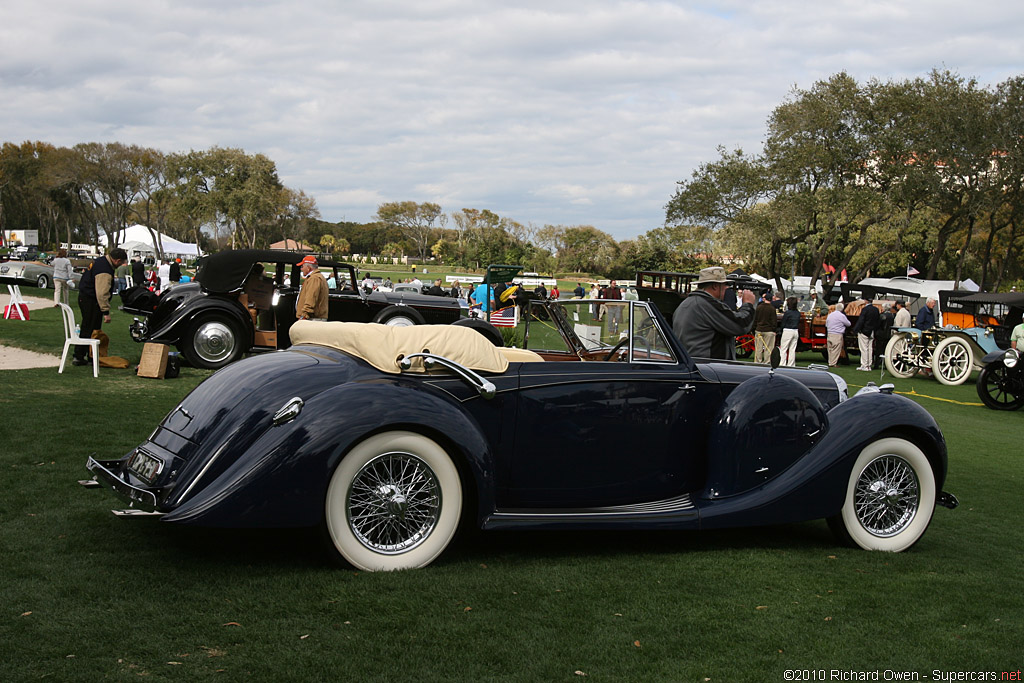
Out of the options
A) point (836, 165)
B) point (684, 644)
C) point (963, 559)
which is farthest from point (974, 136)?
point (684, 644)

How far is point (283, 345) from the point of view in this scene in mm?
14414

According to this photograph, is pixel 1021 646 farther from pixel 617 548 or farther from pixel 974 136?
pixel 974 136

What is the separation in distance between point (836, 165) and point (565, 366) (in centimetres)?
3938

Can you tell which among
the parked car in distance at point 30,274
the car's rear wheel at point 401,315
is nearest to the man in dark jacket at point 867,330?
the car's rear wheel at point 401,315

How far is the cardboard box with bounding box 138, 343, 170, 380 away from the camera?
11.6m

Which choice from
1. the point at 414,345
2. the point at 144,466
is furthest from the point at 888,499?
the point at 144,466

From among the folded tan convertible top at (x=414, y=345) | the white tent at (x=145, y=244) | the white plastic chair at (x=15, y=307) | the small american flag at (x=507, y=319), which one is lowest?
the white plastic chair at (x=15, y=307)

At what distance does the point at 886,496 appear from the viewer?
512 cm

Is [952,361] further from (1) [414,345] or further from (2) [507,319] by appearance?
(1) [414,345]

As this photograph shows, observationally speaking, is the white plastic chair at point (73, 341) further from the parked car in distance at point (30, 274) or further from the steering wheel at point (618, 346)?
the parked car in distance at point (30, 274)

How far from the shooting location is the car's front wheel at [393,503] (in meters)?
4.04

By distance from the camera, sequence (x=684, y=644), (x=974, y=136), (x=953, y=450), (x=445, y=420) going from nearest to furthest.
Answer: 1. (x=684, y=644)
2. (x=445, y=420)
3. (x=953, y=450)
4. (x=974, y=136)

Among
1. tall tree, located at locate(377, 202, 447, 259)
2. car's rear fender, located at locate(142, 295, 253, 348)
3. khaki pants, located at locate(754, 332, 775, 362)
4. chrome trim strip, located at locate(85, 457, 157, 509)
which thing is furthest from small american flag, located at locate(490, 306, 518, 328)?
tall tree, located at locate(377, 202, 447, 259)

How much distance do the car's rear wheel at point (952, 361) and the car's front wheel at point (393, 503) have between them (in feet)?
54.3
